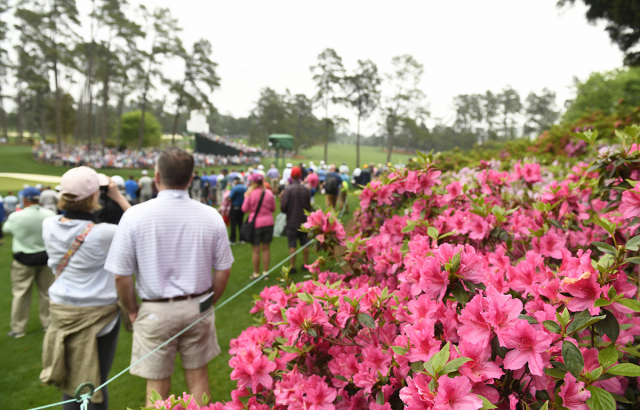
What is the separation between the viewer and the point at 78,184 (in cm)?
215

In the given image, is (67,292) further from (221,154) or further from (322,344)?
(221,154)

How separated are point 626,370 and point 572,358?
0.10 meters

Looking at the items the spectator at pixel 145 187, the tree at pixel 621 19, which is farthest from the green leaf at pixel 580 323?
the spectator at pixel 145 187

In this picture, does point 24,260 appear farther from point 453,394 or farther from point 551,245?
point 551,245

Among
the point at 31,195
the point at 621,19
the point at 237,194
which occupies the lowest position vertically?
the point at 237,194

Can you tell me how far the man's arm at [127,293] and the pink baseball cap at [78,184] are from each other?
677mm

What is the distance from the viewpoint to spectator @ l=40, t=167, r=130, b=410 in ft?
6.93

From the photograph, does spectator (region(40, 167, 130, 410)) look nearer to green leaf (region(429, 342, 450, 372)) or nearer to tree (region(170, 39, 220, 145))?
green leaf (region(429, 342, 450, 372))

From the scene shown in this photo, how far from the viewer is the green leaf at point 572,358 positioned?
67cm

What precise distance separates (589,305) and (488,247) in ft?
3.31

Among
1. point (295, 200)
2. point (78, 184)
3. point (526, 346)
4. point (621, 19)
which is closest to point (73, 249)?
point (78, 184)

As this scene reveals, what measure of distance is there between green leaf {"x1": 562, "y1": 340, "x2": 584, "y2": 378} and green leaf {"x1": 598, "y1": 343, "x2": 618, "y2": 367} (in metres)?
0.11

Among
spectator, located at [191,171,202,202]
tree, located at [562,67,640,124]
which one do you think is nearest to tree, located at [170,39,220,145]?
spectator, located at [191,171,202,202]

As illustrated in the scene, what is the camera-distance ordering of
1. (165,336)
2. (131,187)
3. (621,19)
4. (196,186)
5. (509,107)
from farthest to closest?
(509,107) < (196,186) < (131,187) < (621,19) < (165,336)
